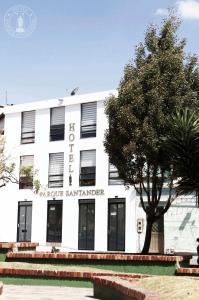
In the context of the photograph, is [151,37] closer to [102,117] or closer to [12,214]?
[102,117]

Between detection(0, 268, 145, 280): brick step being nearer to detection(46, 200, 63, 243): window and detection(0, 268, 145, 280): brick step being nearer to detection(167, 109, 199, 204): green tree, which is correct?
detection(167, 109, 199, 204): green tree

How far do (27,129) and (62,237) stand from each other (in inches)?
395

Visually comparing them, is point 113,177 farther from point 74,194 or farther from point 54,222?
point 54,222

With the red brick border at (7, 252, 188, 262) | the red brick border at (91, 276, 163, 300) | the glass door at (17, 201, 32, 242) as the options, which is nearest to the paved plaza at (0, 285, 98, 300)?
the red brick border at (91, 276, 163, 300)

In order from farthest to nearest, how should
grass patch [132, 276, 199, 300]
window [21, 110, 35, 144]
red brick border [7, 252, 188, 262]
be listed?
window [21, 110, 35, 144], red brick border [7, 252, 188, 262], grass patch [132, 276, 199, 300]

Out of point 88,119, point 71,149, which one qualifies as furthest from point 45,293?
point 88,119

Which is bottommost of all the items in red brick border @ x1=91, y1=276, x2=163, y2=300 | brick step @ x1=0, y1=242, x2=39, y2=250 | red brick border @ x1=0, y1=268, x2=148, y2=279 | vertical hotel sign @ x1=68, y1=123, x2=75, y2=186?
red brick border @ x1=0, y1=268, x2=148, y2=279

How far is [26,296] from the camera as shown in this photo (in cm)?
1314

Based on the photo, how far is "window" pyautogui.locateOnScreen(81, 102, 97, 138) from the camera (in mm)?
44125

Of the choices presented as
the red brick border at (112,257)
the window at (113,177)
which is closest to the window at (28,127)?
the window at (113,177)

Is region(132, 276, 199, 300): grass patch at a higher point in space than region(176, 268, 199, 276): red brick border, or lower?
higher

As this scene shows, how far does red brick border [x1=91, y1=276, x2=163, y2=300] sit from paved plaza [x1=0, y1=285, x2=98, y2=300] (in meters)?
0.66

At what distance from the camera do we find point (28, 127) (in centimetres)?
4769

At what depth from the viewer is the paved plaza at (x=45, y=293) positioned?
12969mm
